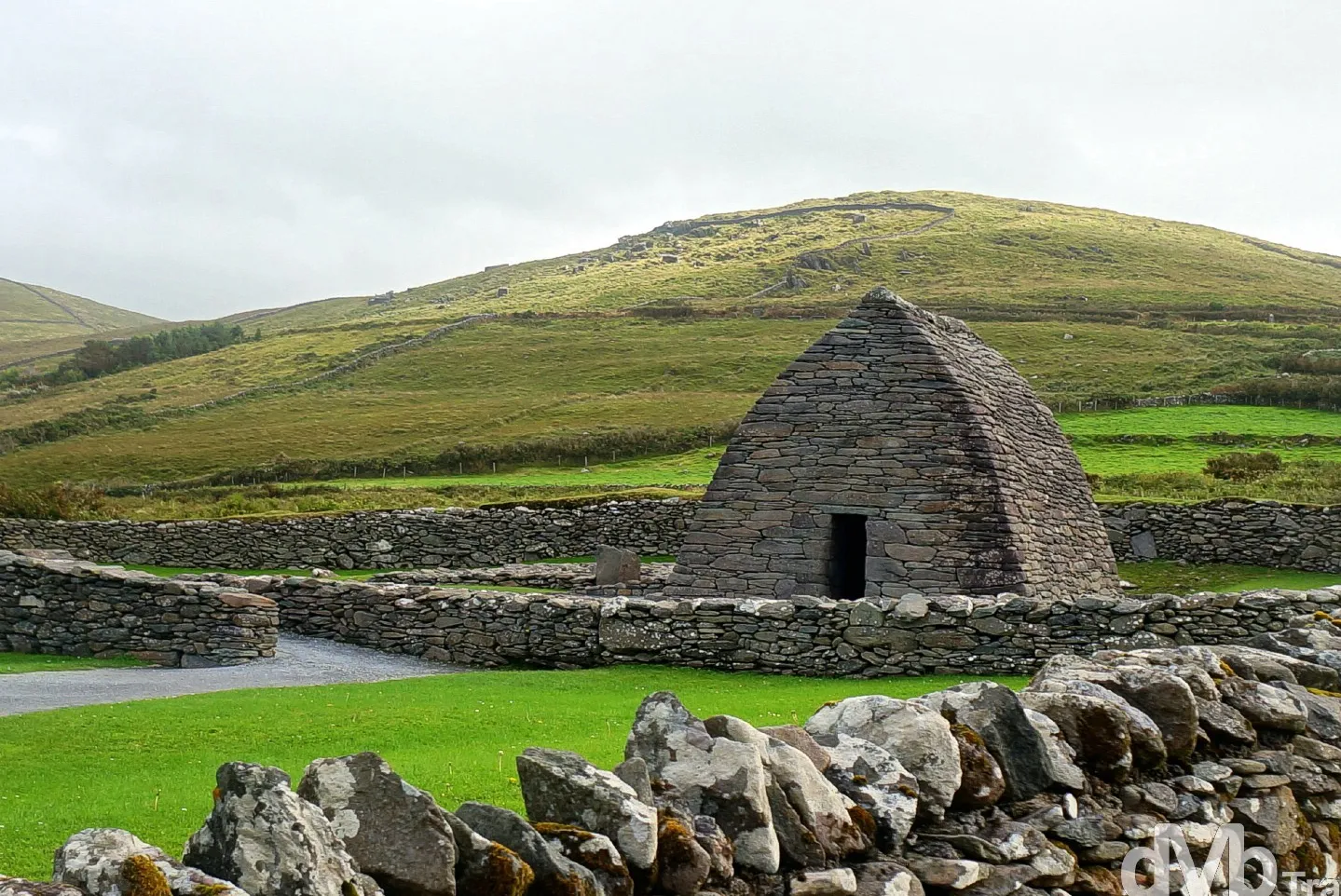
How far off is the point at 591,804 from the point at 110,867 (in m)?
1.54

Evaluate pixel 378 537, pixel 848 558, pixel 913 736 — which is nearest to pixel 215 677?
pixel 848 558

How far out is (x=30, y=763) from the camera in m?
8.73

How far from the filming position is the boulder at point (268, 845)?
3178 millimetres

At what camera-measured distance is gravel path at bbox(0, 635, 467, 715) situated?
1370 cm

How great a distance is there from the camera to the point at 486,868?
348cm

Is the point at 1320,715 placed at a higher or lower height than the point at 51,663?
higher

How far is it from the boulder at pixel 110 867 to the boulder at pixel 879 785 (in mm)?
2460

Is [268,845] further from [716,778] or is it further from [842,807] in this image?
[842,807]

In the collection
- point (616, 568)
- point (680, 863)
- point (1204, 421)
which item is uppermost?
point (1204, 421)

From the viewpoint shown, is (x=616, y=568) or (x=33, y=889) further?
(x=616, y=568)

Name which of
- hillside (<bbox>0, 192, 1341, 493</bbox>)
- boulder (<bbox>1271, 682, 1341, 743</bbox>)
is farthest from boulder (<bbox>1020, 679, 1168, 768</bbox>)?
hillside (<bbox>0, 192, 1341, 493</bbox>)

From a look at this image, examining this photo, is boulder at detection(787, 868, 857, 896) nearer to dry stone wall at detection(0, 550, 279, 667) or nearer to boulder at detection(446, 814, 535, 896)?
boulder at detection(446, 814, 535, 896)

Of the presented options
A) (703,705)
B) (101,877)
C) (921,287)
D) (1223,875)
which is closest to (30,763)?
(703,705)

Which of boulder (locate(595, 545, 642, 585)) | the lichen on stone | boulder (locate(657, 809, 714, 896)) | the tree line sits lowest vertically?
boulder (locate(595, 545, 642, 585))
